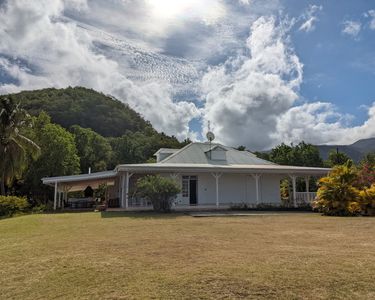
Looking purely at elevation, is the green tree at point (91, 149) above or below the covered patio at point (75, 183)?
above

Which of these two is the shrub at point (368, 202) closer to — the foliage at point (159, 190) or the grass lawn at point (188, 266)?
the grass lawn at point (188, 266)

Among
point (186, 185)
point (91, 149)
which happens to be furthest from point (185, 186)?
point (91, 149)

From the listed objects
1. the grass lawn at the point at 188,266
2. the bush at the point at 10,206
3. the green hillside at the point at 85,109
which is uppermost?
the green hillside at the point at 85,109

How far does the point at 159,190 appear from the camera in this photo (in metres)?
18.2

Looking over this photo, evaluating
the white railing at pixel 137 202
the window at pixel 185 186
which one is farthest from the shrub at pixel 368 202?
the white railing at pixel 137 202

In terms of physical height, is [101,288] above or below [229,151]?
below

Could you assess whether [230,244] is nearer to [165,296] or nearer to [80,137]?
[165,296]

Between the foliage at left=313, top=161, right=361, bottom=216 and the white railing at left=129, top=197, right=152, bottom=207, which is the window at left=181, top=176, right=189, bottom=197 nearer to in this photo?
the white railing at left=129, top=197, right=152, bottom=207

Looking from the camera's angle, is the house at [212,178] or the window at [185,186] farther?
the window at [185,186]

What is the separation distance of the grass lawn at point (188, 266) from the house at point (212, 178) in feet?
37.4

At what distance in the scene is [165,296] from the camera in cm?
470

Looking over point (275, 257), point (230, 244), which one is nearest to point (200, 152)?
point (230, 244)

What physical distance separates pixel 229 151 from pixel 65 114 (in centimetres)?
3498

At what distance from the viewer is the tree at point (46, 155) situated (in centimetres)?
3381
